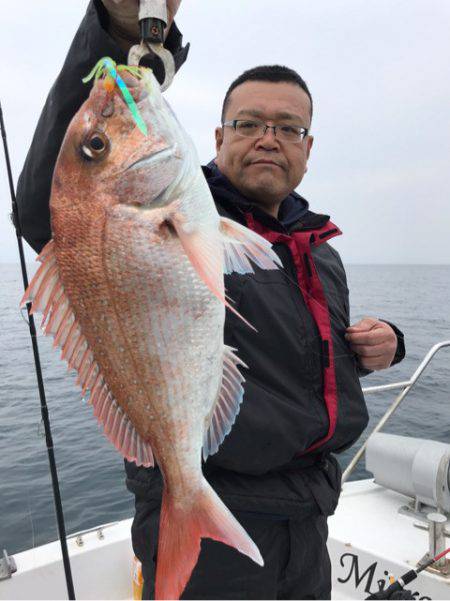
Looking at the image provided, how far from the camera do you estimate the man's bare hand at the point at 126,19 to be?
5.02 ft

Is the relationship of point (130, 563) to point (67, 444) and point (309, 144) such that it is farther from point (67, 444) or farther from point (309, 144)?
point (67, 444)

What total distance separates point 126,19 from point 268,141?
828 millimetres

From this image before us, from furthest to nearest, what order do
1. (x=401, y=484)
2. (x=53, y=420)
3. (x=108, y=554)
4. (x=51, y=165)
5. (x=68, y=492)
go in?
(x=53, y=420)
(x=68, y=492)
(x=401, y=484)
(x=108, y=554)
(x=51, y=165)

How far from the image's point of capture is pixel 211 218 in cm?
149

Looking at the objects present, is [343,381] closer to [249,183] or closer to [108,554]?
[249,183]

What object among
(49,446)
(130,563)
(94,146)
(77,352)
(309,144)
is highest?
(309,144)

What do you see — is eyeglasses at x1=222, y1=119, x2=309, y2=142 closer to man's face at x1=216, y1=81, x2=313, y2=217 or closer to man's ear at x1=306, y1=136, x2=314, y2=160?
man's face at x1=216, y1=81, x2=313, y2=217

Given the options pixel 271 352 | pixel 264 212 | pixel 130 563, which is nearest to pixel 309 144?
pixel 264 212

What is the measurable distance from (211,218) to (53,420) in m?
9.30

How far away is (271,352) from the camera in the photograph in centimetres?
194

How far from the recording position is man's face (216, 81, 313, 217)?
222 cm

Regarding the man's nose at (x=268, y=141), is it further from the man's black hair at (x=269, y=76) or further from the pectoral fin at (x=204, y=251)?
the pectoral fin at (x=204, y=251)

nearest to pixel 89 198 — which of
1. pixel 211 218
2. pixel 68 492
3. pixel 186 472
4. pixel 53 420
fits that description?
pixel 211 218

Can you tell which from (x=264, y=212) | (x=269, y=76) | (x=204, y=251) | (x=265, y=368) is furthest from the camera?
(x=269, y=76)
